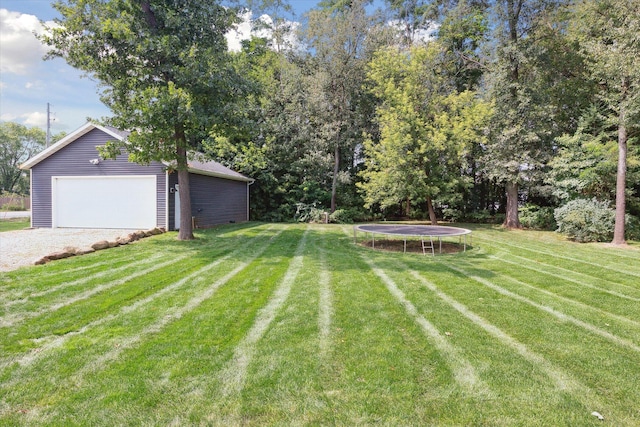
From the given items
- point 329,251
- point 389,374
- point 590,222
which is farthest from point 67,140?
point 590,222

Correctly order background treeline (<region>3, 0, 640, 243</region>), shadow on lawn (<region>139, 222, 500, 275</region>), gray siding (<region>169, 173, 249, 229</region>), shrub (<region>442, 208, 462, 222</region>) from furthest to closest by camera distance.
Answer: shrub (<region>442, 208, 462, 222</region>), gray siding (<region>169, 173, 249, 229</region>), background treeline (<region>3, 0, 640, 243</region>), shadow on lawn (<region>139, 222, 500, 275</region>)

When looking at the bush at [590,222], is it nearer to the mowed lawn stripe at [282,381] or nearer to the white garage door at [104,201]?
the mowed lawn stripe at [282,381]

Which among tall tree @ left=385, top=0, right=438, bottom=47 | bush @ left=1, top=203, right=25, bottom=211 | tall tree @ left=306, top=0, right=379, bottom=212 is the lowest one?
bush @ left=1, top=203, right=25, bottom=211

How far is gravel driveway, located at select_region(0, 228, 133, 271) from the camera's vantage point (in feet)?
21.7

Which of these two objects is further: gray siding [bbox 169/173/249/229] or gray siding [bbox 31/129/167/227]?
gray siding [bbox 169/173/249/229]

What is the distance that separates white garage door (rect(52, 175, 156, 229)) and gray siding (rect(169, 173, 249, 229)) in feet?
3.27

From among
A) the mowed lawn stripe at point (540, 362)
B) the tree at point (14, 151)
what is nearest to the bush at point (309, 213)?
the mowed lawn stripe at point (540, 362)

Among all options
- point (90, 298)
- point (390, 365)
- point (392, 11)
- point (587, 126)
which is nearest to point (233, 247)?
point (90, 298)

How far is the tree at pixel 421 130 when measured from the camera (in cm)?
1427

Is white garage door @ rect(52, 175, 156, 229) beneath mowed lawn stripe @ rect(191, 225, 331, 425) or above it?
above

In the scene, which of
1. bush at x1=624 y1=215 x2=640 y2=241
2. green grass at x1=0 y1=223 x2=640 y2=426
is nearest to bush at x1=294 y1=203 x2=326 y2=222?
green grass at x1=0 y1=223 x2=640 y2=426

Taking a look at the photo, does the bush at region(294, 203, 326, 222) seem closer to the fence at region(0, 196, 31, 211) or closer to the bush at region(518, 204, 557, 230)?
the bush at region(518, 204, 557, 230)

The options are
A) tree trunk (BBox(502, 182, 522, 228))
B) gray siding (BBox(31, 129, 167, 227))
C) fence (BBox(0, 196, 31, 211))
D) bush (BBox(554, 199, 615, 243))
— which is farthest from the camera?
fence (BBox(0, 196, 31, 211))

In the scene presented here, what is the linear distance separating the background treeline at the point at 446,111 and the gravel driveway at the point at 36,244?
4.81 m
